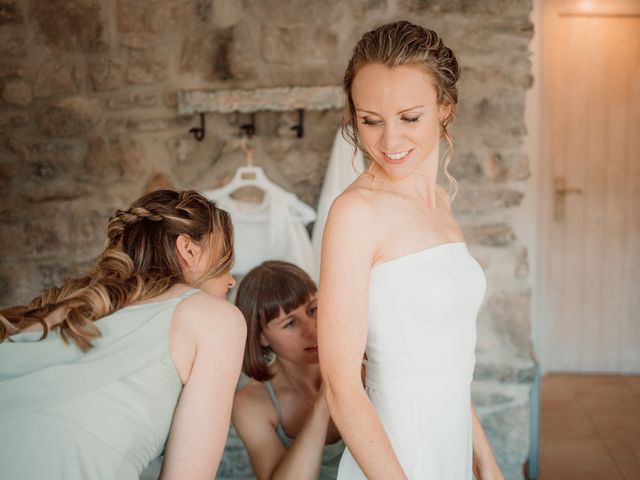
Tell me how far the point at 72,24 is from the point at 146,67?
0.34 meters

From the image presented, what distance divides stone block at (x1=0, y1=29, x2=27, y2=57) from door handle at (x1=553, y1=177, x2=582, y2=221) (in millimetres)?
2992

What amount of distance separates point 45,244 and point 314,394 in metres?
1.48

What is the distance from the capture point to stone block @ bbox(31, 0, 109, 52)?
2520 millimetres

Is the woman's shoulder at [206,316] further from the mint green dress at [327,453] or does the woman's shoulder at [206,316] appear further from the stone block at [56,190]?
the stone block at [56,190]

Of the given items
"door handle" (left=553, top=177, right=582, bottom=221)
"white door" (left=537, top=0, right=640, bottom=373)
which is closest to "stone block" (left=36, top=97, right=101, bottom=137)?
"white door" (left=537, top=0, right=640, bottom=373)

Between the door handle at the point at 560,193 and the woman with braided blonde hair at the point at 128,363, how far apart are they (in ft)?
10.4

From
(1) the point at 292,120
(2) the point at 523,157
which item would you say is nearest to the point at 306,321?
(1) the point at 292,120

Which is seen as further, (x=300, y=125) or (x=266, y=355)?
(x=300, y=125)

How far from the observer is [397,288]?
3.77ft

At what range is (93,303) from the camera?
1.11m

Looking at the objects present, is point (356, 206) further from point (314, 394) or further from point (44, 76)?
point (44, 76)

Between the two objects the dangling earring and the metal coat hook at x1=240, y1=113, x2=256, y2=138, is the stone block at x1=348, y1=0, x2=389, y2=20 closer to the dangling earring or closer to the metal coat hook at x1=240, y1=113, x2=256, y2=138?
the metal coat hook at x1=240, y1=113, x2=256, y2=138

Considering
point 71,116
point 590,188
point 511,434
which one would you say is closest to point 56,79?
point 71,116

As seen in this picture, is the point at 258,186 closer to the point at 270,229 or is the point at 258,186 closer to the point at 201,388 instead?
the point at 270,229
